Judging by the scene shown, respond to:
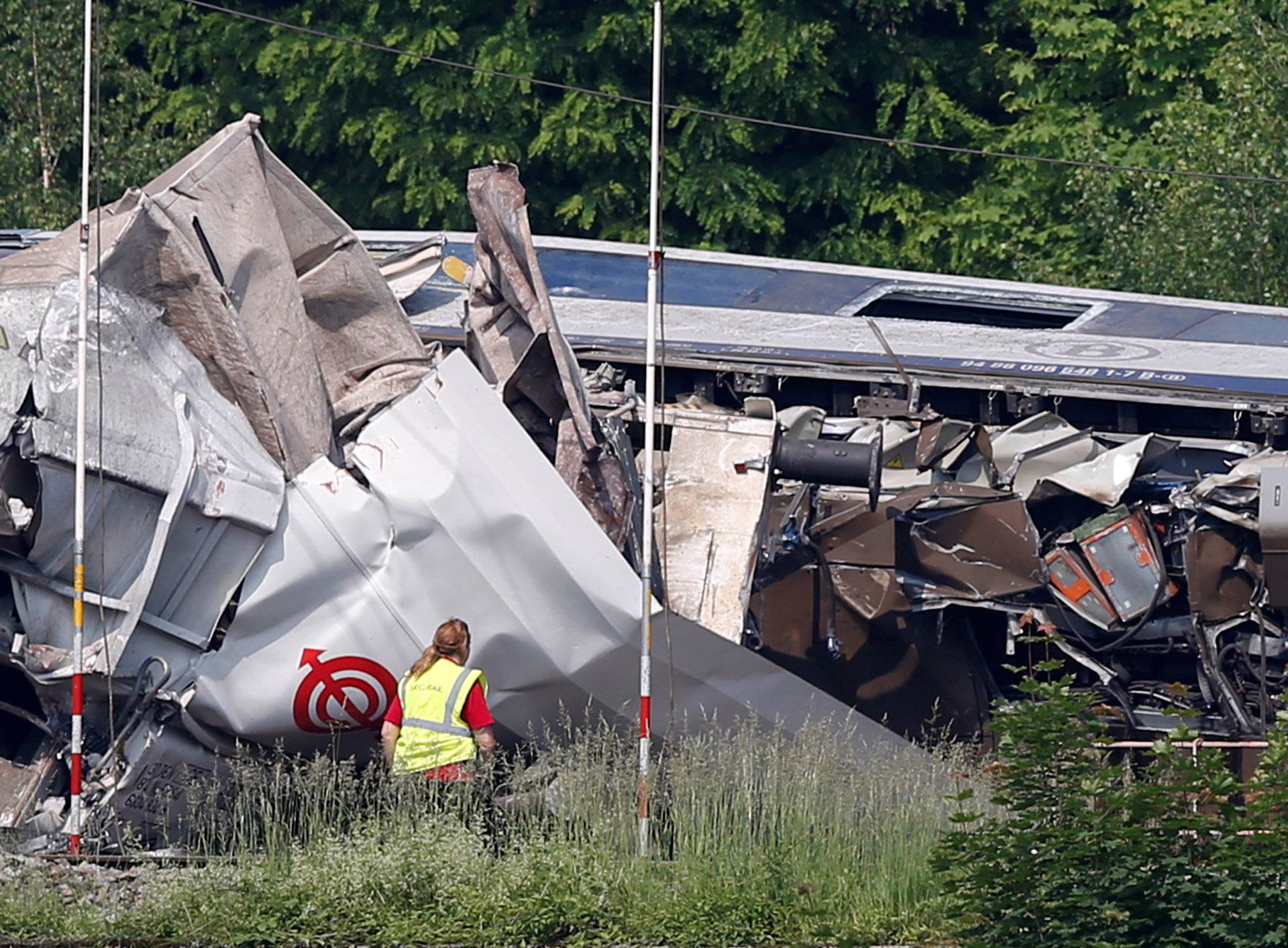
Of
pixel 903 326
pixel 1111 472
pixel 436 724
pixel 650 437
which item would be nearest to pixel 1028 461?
pixel 1111 472

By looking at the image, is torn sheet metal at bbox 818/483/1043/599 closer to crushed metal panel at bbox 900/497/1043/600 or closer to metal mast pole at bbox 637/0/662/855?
crushed metal panel at bbox 900/497/1043/600

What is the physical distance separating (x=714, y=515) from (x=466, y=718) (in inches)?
92.1

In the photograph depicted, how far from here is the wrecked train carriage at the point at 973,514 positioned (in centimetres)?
1032

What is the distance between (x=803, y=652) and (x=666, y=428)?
4.53 feet

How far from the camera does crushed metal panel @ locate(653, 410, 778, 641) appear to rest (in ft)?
31.9

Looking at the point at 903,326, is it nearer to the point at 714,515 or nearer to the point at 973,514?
the point at 973,514

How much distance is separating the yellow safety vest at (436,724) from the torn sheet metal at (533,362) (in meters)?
1.63

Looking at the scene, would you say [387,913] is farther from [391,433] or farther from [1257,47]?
[1257,47]

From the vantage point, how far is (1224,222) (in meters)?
19.3

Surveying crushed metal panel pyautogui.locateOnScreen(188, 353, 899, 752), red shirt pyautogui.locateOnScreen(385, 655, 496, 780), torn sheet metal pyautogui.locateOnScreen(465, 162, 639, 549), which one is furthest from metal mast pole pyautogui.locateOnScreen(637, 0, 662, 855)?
torn sheet metal pyautogui.locateOnScreen(465, 162, 639, 549)

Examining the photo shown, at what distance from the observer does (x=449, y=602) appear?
346 inches

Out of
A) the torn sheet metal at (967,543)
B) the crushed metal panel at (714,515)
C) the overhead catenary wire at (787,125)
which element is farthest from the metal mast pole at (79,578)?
the overhead catenary wire at (787,125)

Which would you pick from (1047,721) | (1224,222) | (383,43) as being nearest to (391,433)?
(1047,721)

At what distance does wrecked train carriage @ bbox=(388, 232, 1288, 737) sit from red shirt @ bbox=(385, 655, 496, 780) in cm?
178
